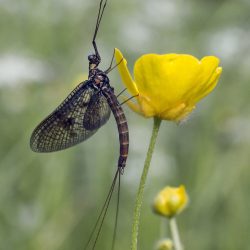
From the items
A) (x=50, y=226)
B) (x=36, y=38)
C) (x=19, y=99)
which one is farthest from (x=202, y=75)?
(x=36, y=38)

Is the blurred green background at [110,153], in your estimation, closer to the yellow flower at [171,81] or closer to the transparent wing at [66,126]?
the transparent wing at [66,126]

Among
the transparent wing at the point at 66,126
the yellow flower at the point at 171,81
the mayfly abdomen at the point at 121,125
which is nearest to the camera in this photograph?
the yellow flower at the point at 171,81

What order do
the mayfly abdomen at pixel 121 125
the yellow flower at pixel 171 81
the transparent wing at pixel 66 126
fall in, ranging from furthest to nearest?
the transparent wing at pixel 66 126
the mayfly abdomen at pixel 121 125
the yellow flower at pixel 171 81

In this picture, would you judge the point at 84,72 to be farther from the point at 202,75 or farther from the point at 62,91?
the point at 202,75

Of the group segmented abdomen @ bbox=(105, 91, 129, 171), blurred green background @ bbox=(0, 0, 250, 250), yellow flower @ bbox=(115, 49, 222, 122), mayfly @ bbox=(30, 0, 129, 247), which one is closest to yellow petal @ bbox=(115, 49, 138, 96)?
yellow flower @ bbox=(115, 49, 222, 122)

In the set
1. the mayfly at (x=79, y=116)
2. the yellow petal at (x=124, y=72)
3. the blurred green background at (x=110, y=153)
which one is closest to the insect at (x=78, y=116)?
the mayfly at (x=79, y=116)

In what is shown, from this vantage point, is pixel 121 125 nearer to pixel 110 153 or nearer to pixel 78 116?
pixel 78 116

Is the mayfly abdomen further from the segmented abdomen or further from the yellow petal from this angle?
the yellow petal
